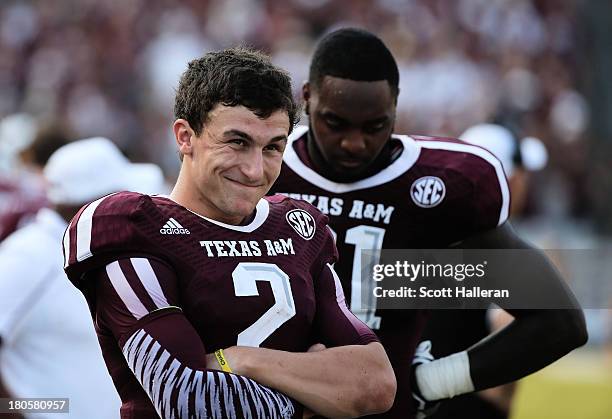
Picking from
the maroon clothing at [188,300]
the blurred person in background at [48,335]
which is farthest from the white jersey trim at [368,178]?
the blurred person in background at [48,335]

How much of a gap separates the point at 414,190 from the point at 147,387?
1283 mm

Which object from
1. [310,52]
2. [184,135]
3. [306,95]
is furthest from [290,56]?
[184,135]

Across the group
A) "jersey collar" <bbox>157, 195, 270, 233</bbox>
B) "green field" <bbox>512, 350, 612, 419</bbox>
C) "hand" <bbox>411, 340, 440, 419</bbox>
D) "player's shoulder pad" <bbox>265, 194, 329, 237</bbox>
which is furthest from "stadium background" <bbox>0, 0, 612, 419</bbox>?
"jersey collar" <bbox>157, 195, 270, 233</bbox>

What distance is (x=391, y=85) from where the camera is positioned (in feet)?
10.8

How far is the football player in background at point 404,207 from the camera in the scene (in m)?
3.29

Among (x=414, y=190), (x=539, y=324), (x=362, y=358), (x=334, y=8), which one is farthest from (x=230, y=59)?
(x=334, y=8)

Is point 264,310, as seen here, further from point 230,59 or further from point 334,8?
point 334,8

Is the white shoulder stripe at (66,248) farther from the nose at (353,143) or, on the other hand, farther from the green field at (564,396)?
the green field at (564,396)

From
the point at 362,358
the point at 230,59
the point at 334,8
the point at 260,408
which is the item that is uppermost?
the point at 334,8

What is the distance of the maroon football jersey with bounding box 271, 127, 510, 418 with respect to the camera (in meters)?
3.30

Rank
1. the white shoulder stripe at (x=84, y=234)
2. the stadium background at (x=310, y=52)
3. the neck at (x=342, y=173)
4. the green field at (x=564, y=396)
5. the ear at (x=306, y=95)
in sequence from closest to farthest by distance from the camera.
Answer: the white shoulder stripe at (x=84, y=234) < the neck at (x=342, y=173) < the ear at (x=306, y=95) < the green field at (x=564, y=396) < the stadium background at (x=310, y=52)

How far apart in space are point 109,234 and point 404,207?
119 centimetres

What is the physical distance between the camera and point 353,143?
3215mm

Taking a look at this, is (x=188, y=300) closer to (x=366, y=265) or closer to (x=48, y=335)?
(x=366, y=265)
